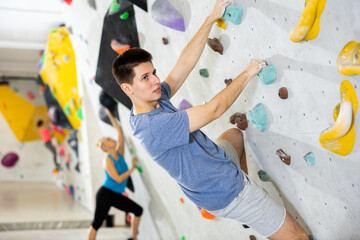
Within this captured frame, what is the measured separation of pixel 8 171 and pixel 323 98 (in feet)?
22.4

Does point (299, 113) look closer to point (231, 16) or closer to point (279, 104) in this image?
point (279, 104)

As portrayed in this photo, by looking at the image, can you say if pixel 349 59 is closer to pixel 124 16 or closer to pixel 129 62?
pixel 129 62

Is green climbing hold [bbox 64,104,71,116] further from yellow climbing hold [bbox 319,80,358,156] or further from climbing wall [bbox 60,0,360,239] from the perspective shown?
yellow climbing hold [bbox 319,80,358,156]

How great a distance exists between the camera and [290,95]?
4.51ft

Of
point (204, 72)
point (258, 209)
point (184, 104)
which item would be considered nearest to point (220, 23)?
point (204, 72)

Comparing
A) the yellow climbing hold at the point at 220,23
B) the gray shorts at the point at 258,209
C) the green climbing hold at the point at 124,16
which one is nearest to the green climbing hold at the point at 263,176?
the gray shorts at the point at 258,209

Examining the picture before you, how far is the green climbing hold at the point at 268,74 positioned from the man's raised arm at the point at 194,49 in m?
0.29

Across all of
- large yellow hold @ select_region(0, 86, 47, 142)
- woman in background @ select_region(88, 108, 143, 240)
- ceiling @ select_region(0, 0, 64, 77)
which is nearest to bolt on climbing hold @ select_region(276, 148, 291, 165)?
woman in background @ select_region(88, 108, 143, 240)

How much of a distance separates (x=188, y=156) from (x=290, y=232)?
495 mm

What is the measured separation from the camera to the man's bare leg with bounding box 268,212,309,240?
4.88ft

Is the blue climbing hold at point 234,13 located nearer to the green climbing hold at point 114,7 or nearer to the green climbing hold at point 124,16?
the green climbing hold at point 124,16

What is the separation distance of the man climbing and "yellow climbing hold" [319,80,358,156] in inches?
14.3

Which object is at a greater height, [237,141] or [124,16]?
[124,16]

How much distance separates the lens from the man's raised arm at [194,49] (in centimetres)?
154
